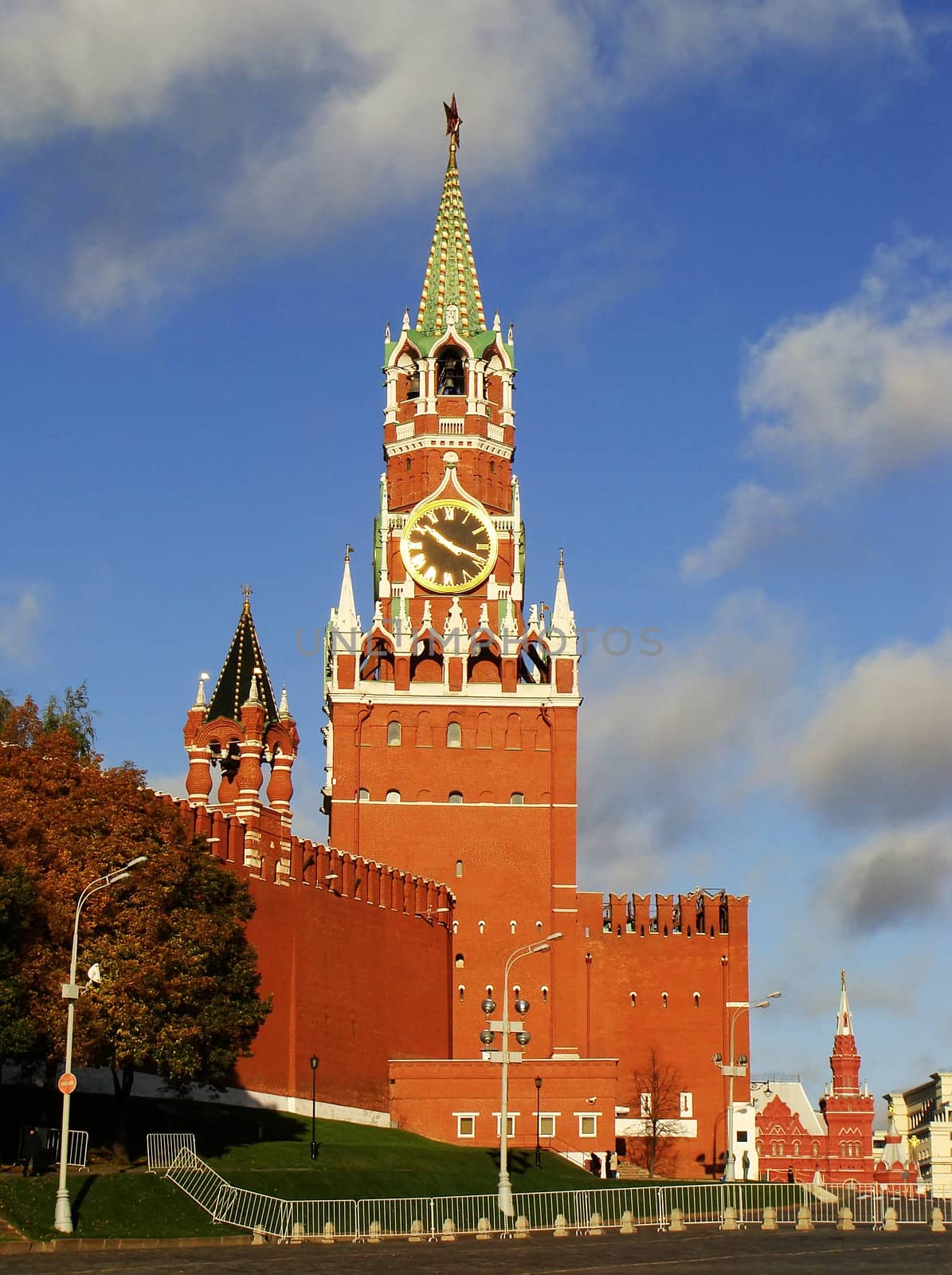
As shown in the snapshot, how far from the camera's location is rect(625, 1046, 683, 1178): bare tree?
280 ft

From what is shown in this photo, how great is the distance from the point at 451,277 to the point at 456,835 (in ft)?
94.7

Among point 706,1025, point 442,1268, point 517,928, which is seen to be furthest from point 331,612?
point 442,1268

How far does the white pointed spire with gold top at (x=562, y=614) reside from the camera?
9112 cm

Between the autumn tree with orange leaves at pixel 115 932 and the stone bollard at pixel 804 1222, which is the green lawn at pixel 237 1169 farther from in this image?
the stone bollard at pixel 804 1222

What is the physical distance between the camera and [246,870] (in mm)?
67625

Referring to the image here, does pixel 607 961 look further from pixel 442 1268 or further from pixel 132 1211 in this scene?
pixel 442 1268

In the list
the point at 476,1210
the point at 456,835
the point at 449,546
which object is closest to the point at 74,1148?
the point at 476,1210

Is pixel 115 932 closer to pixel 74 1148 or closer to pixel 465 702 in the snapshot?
pixel 74 1148

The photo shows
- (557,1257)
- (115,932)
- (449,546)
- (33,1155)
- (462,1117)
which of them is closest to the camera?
(557,1257)

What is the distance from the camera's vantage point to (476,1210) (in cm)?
5059

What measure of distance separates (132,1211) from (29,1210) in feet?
9.03

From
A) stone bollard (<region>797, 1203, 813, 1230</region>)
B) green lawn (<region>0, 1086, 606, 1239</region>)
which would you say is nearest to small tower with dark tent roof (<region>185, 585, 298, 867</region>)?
green lawn (<region>0, 1086, 606, 1239</region>)

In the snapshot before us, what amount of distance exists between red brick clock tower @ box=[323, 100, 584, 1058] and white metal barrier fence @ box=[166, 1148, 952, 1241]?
2882cm

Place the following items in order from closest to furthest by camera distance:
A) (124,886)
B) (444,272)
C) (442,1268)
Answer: (442,1268) → (124,886) → (444,272)
